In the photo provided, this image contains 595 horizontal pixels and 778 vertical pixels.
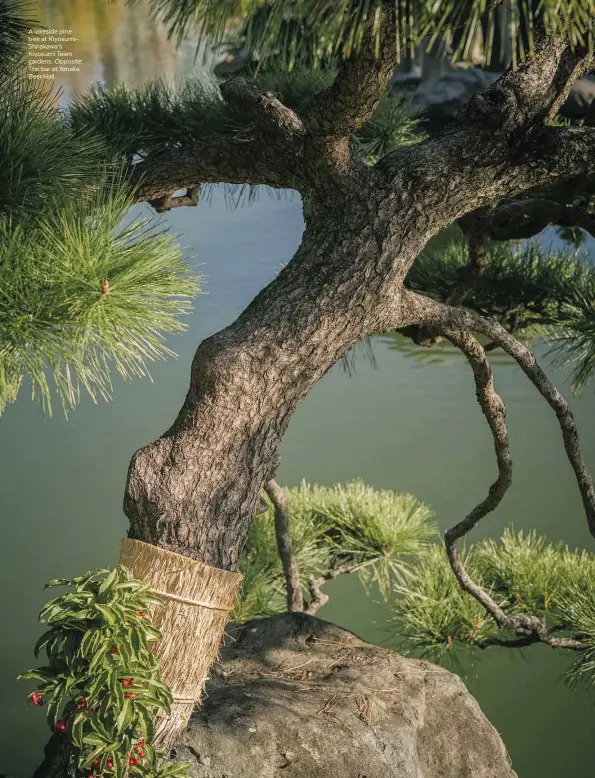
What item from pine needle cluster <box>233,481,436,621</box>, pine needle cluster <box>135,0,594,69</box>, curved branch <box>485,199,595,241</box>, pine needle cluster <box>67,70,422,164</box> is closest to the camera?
pine needle cluster <box>135,0,594,69</box>

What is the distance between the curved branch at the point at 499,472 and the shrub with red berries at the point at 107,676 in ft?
1.57

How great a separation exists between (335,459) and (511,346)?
1.21 m

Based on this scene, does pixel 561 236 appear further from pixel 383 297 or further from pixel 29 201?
pixel 29 201

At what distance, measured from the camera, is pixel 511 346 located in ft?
3.35

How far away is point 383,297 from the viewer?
85 cm

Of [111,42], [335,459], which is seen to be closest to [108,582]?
Result: [335,459]

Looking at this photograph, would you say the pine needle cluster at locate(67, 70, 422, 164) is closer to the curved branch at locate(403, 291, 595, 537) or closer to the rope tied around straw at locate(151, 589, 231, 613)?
the curved branch at locate(403, 291, 595, 537)

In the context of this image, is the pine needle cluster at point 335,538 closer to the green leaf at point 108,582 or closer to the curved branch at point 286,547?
the curved branch at point 286,547

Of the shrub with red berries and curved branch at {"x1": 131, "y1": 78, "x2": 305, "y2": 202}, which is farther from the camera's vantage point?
curved branch at {"x1": 131, "y1": 78, "x2": 305, "y2": 202}

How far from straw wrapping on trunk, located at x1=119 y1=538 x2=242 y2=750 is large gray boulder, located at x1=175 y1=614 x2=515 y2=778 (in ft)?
0.28

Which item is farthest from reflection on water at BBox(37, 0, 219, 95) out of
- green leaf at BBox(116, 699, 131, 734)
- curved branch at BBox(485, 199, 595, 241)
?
green leaf at BBox(116, 699, 131, 734)

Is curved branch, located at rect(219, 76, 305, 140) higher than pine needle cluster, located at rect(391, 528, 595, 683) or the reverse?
higher

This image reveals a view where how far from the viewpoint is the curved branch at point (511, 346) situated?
932mm

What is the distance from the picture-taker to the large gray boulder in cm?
85
